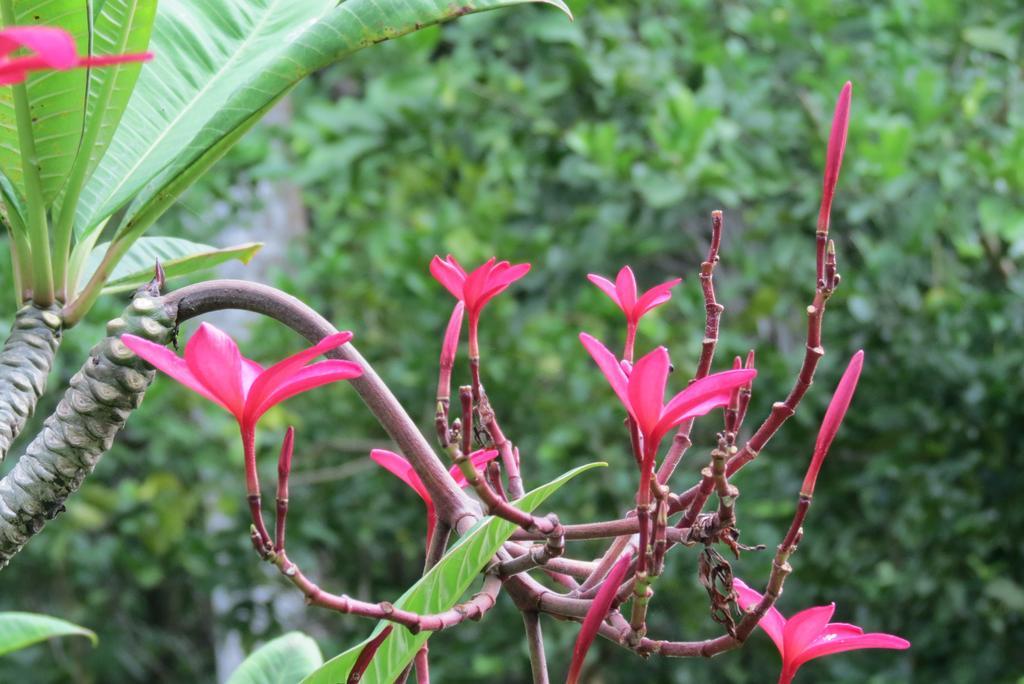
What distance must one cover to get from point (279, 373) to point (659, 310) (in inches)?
71.9

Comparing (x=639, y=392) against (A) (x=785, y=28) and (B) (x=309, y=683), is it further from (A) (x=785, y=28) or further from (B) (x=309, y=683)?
(A) (x=785, y=28)

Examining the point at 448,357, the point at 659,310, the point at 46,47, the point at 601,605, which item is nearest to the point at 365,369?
the point at 448,357

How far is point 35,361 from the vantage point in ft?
1.70

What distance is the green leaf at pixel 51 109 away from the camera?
48 cm

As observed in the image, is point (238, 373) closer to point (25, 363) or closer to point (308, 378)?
point (308, 378)

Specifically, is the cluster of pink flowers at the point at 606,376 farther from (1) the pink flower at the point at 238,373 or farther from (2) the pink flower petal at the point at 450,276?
(2) the pink flower petal at the point at 450,276

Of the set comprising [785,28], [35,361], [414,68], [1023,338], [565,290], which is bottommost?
[1023,338]

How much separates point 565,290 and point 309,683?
5.59 feet

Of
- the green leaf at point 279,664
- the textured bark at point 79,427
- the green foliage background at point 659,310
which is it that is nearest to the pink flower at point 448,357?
the textured bark at point 79,427

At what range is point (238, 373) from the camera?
14.8 inches

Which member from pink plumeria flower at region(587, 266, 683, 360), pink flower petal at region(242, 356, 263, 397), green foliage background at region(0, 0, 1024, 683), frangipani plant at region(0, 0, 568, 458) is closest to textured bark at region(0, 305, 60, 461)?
frangipani plant at region(0, 0, 568, 458)

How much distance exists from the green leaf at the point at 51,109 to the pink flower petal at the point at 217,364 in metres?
0.19

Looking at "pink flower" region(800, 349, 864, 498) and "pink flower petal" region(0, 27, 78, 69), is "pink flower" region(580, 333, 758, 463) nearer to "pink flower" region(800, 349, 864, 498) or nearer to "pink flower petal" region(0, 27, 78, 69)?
"pink flower" region(800, 349, 864, 498)

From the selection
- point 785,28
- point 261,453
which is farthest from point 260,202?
point 785,28
